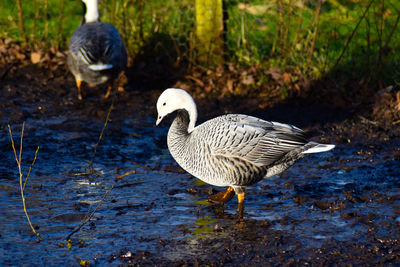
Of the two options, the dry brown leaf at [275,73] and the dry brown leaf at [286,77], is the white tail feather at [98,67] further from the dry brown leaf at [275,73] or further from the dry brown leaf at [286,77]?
the dry brown leaf at [286,77]

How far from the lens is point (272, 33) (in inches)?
340

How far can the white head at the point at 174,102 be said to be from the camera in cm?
521

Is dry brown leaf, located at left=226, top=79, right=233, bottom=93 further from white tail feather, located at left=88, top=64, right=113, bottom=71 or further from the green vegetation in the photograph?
white tail feather, located at left=88, top=64, right=113, bottom=71

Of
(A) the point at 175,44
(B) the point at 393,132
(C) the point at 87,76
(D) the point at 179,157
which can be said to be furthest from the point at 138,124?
(B) the point at 393,132

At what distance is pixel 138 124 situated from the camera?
7.56m

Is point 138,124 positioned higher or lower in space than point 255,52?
lower

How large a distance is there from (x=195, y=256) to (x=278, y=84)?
435cm

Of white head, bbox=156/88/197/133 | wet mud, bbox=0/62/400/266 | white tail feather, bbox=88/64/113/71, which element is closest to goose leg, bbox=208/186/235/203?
wet mud, bbox=0/62/400/266

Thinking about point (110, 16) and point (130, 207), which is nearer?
point (130, 207)

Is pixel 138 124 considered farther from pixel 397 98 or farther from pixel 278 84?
pixel 397 98

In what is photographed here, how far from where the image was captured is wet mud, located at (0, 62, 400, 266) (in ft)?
14.1

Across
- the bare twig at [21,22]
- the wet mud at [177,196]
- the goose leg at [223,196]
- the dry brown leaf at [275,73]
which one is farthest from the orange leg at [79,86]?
the goose leg at [223,196]

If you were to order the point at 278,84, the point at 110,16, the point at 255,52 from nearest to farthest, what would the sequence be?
the point at 278,84, the point at 255,52, the point at 110,16

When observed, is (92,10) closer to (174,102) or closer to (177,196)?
(174,102)
